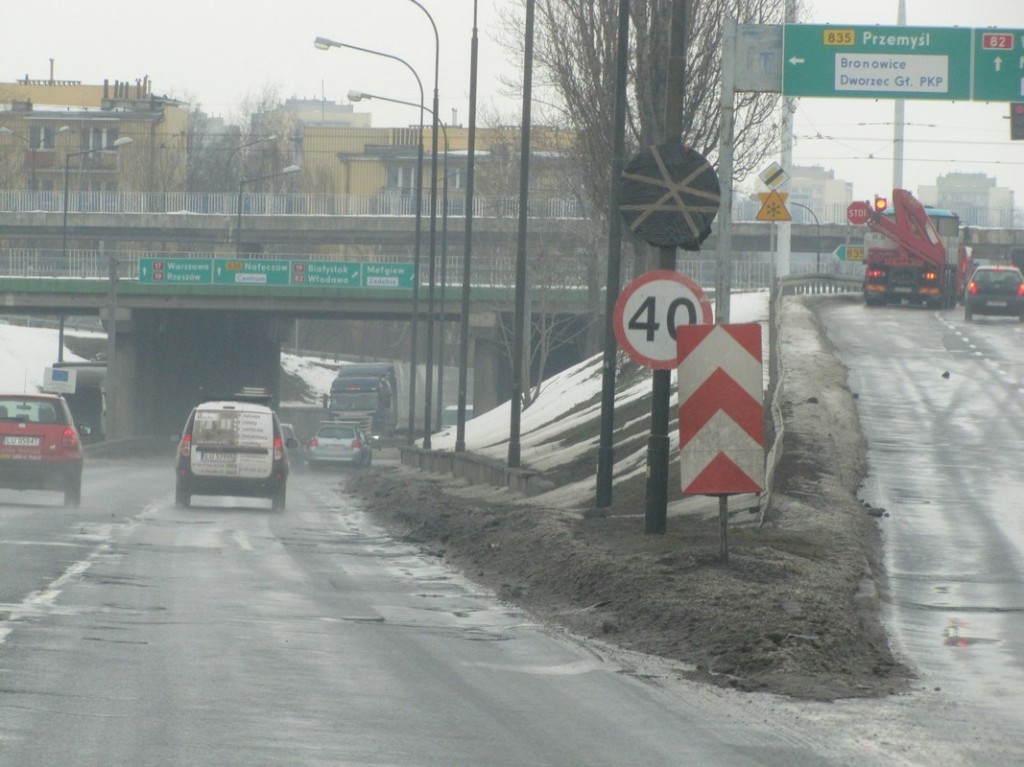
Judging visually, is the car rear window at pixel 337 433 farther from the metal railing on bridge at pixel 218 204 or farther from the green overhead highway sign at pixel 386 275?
the metal railing on bridge at pixel 218 204

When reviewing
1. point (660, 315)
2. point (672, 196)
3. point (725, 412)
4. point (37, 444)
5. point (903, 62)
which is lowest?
point (37, 444)

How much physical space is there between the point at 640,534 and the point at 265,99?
497 feet

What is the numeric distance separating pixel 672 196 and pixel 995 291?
39.8 m

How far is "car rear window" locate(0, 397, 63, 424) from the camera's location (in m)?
24.9

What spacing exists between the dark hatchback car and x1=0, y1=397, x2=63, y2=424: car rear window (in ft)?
110

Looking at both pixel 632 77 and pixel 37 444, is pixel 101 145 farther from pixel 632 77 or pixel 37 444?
pixel 37 444

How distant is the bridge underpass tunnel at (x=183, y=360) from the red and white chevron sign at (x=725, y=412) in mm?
61184

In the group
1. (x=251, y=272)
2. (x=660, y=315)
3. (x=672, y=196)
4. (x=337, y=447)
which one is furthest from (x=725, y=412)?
(x=251, y=272)

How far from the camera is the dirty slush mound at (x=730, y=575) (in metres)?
9.95

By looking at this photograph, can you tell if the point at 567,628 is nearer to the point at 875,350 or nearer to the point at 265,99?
the point at 875,350

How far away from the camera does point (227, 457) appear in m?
26.9

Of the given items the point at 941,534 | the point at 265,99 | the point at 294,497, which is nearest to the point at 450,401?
the point at 265,99

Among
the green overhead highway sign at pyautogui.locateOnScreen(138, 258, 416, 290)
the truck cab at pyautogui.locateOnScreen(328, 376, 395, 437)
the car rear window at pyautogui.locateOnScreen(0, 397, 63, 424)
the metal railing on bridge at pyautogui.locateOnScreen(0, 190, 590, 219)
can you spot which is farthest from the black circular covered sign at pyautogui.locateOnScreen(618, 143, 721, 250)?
the metal railing on bridge at pyautogui.locateOnScreen(0, 190, 590, 219)

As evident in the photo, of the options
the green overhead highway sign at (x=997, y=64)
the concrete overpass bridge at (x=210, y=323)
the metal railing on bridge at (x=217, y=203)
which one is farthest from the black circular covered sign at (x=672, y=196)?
the metal railing on bridge at (x=217, y=203)
